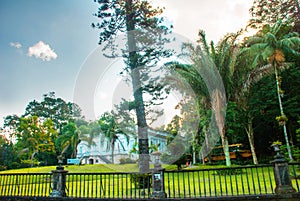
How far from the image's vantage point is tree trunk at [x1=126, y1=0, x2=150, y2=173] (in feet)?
32.2

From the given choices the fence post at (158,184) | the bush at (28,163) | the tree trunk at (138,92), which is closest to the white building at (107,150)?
the bush at (28,163)

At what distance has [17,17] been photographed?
1217cm

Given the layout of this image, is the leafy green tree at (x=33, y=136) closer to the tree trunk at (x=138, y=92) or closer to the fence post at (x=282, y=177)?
the tree trunk at (x=138, y=92)

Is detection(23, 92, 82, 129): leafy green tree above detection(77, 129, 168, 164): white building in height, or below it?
above

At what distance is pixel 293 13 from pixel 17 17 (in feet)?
62.3

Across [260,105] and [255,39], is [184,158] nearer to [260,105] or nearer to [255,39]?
[260,105]

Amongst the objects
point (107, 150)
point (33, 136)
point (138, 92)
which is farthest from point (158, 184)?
point (107, 150)

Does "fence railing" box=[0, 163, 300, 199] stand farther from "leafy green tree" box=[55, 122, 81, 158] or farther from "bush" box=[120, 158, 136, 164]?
"leafy green tree" box=[55, 122, 81, 158]

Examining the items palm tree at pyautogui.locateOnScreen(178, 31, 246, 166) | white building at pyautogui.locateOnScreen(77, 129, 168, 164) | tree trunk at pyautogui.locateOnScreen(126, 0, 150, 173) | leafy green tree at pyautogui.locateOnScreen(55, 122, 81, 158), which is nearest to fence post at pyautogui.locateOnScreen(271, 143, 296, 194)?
tree trunk at pyautogui.locateOnScreen(126, 0, 150, 173)

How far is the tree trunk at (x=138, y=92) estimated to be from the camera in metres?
9.82

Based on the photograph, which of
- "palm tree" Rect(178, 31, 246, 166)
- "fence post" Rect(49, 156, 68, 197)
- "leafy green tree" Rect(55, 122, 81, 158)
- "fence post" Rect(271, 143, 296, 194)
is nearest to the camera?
"fence post" Rect(271, 143, 296, 194)

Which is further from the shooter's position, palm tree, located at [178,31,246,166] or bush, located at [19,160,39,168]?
bush, located at [19,160,39,168]

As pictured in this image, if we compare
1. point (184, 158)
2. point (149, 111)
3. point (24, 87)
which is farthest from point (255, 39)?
point (24, 87)

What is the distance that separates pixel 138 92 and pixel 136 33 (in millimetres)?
2958
